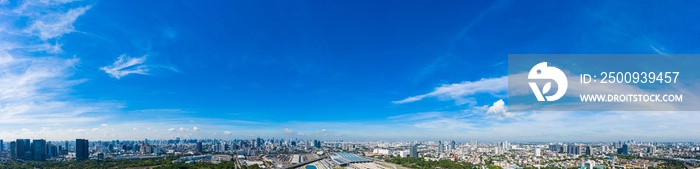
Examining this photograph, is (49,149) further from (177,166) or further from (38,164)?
(177,166)

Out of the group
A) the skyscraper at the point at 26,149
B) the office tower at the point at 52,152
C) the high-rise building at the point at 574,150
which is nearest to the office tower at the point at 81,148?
the office tower at the point at 52,152

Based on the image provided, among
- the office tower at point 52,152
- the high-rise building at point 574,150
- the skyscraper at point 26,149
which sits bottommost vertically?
the high-rise building at point 574,150

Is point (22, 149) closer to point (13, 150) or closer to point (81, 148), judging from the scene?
point (13, 150)

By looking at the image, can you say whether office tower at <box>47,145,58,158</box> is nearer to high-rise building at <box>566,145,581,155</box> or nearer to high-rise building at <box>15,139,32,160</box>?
high-rise building at <box>15,139,32,160</box>

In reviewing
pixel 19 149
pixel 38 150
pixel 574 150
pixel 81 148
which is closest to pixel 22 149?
pixel 19 149

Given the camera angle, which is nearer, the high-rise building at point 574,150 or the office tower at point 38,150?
the office tower at point 38,150

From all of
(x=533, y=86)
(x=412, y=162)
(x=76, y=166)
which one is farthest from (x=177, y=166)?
(x=533, y=86)

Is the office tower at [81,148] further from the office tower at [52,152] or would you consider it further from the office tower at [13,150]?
the office tower at [13,150]

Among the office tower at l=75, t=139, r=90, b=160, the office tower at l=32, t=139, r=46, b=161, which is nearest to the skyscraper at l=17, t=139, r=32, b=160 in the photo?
the office tower at l=32, t=139, r=46, b=161
